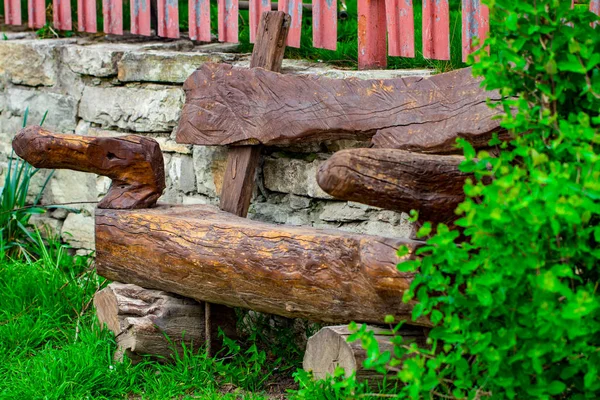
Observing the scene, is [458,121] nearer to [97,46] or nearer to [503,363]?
[503,363]

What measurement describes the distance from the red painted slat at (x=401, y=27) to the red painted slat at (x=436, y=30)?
0.23 ft

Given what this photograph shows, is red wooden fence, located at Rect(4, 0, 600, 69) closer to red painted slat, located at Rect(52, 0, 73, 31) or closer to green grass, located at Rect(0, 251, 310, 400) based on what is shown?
red painted slat, located at Rect(52, 0, 73, 31)

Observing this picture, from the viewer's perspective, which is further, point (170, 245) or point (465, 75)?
point (170, 245)

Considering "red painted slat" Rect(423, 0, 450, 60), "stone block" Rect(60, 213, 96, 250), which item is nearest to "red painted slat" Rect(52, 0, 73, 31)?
"stone block" Rect(60, 213, 96, 250)

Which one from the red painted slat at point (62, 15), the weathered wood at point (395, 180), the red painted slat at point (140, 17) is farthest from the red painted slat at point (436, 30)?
the red painted slat at point (62, 15)

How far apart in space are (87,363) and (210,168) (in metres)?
1.10

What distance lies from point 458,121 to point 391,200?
65cm

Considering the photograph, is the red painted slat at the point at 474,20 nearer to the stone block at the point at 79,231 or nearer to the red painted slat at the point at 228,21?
the red painted slat at the point at 228,21

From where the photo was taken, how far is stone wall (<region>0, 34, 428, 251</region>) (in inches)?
147

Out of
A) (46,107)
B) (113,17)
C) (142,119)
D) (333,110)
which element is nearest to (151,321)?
(333,110)

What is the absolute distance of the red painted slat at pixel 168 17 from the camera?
182 inches

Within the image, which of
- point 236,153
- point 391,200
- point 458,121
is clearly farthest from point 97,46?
point 391,200

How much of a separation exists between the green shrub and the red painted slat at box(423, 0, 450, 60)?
1347mm

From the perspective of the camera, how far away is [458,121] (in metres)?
3.08
